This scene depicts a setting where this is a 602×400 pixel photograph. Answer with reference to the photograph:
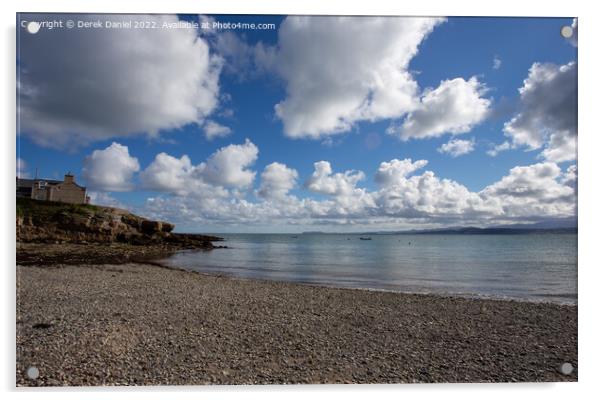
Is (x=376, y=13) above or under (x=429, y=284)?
above

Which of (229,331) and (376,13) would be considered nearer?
(376,13)

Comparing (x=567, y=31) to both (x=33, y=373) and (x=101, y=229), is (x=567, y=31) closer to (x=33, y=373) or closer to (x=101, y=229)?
(x=33, y=373)

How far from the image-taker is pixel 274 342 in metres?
4.70

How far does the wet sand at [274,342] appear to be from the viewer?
4.07m


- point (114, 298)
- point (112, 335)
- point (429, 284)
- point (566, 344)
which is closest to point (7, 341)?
point (112, 335)

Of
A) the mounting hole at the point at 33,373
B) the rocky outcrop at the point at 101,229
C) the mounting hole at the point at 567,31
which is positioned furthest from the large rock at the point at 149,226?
the mounting hole at the point at 567,31

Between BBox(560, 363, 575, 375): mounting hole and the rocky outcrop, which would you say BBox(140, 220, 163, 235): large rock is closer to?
the rocky outcrop

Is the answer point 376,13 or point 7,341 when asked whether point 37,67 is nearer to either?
point 7,341

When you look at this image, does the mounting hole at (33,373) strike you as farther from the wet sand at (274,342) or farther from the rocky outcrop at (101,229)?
the rocky outcrop at (101,229)

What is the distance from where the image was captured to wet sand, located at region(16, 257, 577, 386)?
407 cm

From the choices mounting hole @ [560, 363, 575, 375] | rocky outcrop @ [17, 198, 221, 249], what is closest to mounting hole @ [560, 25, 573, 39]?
mounting hole @ [560, 363, 575, 375]

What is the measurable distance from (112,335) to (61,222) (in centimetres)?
1726

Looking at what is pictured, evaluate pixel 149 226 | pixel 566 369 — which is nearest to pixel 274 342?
pixel 566 369

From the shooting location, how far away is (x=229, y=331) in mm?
5035
